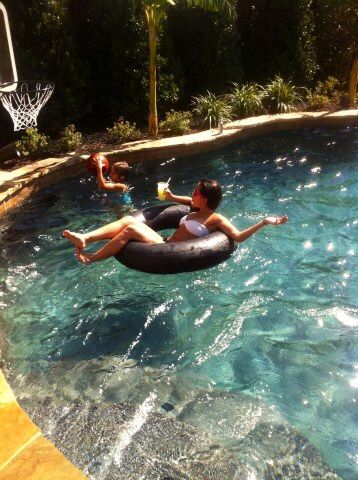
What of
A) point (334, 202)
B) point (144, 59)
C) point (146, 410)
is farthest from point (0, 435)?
point (144, 59)

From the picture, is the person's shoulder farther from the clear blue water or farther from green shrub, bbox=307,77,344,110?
green shrub, bbox=307,77,344,110

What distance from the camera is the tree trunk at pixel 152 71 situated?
9.65 m

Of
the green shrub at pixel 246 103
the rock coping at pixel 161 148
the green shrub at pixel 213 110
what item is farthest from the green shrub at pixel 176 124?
the green shrub at pixel 246 103

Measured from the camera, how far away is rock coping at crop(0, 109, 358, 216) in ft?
27.5

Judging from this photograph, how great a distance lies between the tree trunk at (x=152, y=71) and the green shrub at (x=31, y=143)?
100 inches

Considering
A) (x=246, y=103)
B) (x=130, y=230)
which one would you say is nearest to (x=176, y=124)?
(x=246, y=103)

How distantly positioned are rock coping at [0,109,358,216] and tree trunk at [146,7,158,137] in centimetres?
56

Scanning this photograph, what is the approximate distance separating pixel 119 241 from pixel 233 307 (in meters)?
1.55

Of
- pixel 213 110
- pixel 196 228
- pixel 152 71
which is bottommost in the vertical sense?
pixel 196 228

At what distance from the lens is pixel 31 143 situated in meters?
9.57

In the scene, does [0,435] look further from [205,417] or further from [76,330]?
[76,330]

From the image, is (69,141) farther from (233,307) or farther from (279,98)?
(233,307)

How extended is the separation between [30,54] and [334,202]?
7.50 m

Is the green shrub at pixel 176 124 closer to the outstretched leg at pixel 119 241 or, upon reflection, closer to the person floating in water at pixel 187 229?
the person floating in water at pixel 187 229
